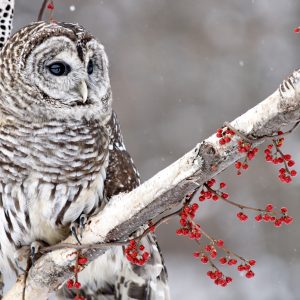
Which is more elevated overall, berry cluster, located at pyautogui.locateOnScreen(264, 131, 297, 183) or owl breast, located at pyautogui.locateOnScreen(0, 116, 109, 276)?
owl breast, located at pyautogui.locateOnScreen(0, 116, 109, 276)

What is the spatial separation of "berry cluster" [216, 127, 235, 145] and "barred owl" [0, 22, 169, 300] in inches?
37.0

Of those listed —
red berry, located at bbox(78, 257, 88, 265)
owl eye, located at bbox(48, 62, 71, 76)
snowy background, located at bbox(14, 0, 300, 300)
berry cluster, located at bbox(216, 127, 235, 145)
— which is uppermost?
snowy background, located at bbox(14, 0, 300, 300)

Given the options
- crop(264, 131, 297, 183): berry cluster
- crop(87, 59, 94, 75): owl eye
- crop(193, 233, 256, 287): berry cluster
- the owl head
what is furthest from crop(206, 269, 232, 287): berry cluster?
crop(87, 59, 94, 75): owl eye

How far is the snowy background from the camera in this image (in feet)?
24.8

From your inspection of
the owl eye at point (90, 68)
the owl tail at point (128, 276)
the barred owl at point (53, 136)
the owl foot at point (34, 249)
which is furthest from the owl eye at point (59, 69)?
the owl tail at point (128, 276)

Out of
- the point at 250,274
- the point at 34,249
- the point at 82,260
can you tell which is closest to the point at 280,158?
the point at 250,274

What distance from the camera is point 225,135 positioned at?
269 centimetres

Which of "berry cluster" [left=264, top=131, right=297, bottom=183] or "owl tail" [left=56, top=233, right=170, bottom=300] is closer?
"berry cluster" [left=264, top=131, right=297, bottom=183]

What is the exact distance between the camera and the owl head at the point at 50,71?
11.0 feet

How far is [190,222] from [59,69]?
3.28 feet

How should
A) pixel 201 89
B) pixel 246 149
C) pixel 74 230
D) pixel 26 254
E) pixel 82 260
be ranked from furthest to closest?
pixel 201 89, pixel 26 254, pixel 74 230, pixel 82 260, pixel 246 149

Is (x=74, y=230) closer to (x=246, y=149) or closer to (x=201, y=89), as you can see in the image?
(x=246, y=149)

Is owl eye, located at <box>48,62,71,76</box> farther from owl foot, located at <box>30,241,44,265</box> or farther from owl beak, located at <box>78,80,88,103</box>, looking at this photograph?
owl foot, located at <box>30,241,44,265</box>

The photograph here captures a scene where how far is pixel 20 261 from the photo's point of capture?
3.69 m
